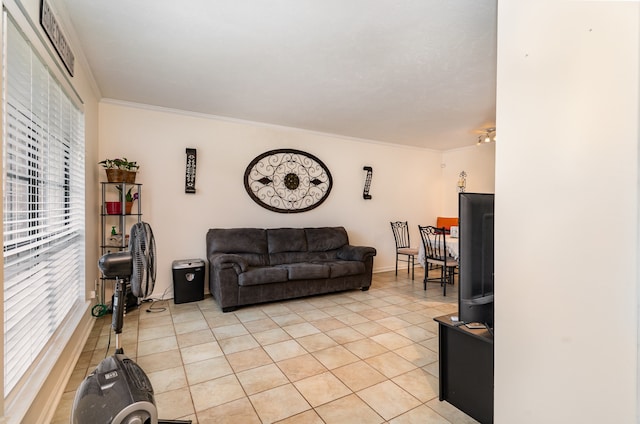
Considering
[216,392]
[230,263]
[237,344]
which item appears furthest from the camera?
[230,263]

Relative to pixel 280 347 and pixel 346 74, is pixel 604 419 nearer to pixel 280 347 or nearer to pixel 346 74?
pixel 280 347

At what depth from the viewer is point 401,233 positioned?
239 inches

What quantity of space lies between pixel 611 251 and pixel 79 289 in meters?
3.56

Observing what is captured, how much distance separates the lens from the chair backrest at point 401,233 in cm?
592

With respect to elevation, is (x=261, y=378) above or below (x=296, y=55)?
below

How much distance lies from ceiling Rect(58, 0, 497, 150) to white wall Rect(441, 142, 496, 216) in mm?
1921

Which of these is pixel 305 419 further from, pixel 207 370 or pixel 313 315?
pixel 313 315

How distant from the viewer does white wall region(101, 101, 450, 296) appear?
3.84m

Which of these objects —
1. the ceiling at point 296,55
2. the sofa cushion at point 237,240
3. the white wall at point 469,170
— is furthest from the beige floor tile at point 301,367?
the white wall at point 469,170

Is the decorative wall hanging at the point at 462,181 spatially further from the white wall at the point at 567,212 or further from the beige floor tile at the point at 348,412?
the white wall at the point at 567,212

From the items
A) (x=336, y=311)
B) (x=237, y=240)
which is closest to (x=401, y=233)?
(x=336, y=311)

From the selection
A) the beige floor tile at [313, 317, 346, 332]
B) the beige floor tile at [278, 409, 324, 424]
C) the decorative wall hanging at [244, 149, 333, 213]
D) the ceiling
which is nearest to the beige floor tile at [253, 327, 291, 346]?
the beige floor tile at [313, 317, 346, 332]

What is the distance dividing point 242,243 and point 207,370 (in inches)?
80.0

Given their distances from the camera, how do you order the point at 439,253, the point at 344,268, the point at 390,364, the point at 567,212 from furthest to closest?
the point at 439,253 → the point at 344,268 → the point at 390,364 → the point at 567,212
